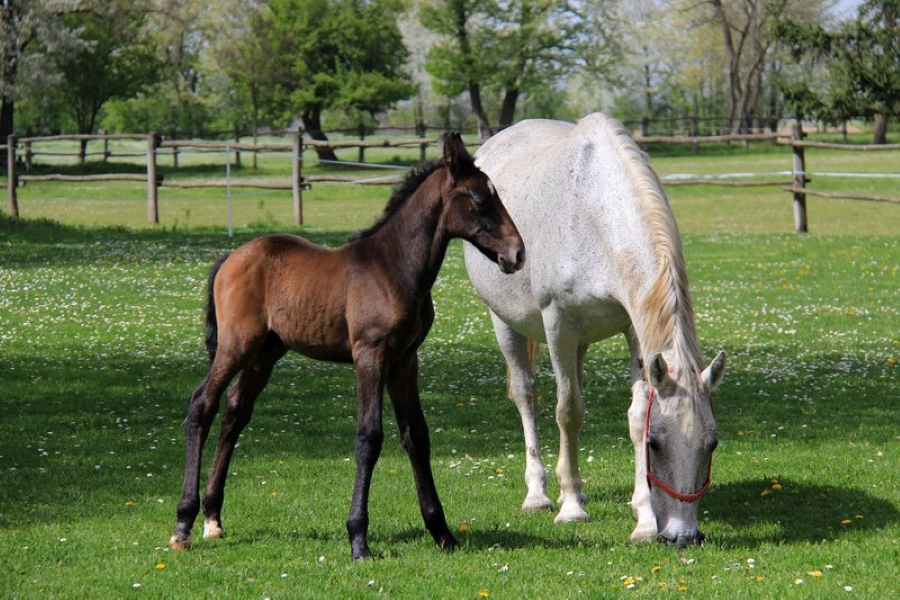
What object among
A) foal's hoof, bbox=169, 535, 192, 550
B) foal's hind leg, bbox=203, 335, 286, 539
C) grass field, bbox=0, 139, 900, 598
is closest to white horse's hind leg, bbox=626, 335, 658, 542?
grass field, bbox=0, 139, 900, 598

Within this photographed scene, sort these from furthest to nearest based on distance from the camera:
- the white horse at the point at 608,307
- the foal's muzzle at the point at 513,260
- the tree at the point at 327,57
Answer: the tree at the point at 327,57, the foal's muzzle at the point at 513,260, the white horse at the point at 608,307

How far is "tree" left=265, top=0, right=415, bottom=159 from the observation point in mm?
60969

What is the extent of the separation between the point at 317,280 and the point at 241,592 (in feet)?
5.66

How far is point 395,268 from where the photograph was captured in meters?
5.95

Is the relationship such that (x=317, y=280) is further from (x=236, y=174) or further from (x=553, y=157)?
(x=236, y=174)

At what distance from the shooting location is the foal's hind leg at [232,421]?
20.8ft

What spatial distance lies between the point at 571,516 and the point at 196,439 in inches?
90.0

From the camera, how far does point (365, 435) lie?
5.80m

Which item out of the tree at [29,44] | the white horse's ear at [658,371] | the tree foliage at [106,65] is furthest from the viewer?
the tree foliage at [106,65]

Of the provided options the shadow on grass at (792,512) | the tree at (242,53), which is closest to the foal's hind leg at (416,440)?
the shadow on grass at (792,512)

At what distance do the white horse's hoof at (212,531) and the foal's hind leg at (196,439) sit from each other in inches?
5.3

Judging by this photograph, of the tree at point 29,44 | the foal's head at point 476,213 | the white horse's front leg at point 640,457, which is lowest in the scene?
the white horse's front leg at point 640,457

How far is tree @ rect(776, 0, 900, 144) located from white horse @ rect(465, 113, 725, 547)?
3066 centimetres

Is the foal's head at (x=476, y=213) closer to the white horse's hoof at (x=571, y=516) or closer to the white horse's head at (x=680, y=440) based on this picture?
the white horse's head at (x=680, y=440)
